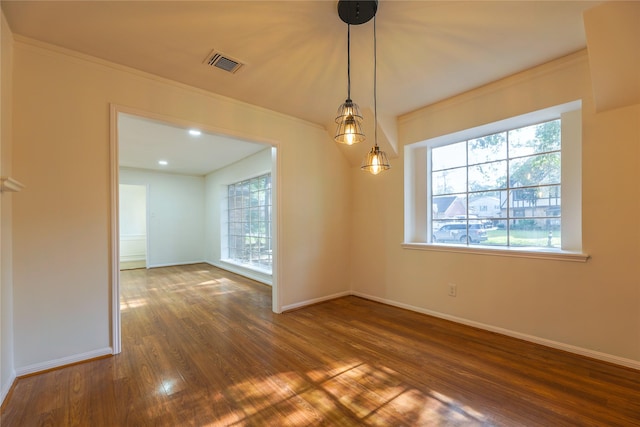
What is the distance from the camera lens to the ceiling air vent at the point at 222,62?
92.1 inches

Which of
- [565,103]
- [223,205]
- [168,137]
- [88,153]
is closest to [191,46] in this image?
[88,153]

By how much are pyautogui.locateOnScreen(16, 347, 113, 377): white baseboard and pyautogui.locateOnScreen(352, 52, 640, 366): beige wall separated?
330 cm

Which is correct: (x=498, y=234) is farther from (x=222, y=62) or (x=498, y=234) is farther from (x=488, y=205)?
(x=222, y=62)

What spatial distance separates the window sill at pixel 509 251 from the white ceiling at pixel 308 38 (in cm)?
171

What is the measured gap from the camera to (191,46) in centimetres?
222

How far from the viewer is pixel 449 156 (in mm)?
3516

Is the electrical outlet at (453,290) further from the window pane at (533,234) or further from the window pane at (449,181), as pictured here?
the window pane at (449,181)

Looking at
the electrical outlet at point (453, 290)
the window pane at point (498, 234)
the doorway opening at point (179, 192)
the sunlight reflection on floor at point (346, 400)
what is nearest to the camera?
the sunlight reflection on floor at point (346, 400)

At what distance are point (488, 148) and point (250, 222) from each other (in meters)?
4.54

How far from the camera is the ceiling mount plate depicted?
1747mm

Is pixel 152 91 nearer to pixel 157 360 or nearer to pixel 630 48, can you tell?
pixel 157 360

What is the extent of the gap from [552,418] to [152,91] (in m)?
3.93

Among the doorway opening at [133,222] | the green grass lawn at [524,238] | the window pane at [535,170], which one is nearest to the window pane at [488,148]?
the window pane at [535,170]

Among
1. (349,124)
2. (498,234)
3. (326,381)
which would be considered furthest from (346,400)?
(498,234)
